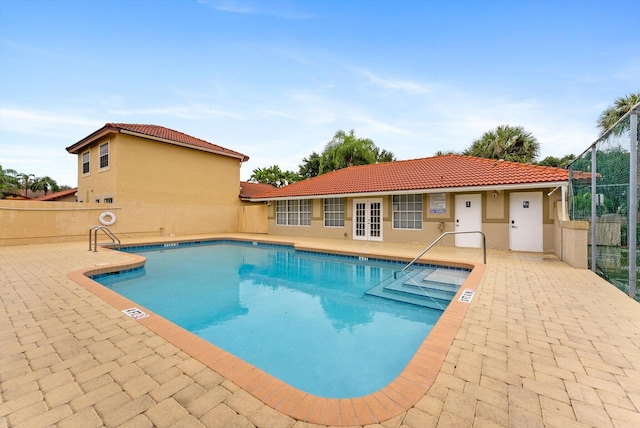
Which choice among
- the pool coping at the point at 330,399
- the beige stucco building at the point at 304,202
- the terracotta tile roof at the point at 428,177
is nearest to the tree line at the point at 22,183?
the beige stucco building at the point at 304,202

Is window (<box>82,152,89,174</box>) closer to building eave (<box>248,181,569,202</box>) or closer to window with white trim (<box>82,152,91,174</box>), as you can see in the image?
window with white trim (<box>82,152,91,174</box>)

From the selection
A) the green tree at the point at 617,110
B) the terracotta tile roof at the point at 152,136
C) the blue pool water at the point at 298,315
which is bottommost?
the blue pool water at the point at 298,315

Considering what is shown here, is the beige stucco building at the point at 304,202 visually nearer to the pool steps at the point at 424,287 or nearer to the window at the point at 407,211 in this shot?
the window at the point at 407,211

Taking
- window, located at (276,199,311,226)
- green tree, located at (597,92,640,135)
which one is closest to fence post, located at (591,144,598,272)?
window, located at (276,199,311,226)

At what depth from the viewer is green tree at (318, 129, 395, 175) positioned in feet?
103

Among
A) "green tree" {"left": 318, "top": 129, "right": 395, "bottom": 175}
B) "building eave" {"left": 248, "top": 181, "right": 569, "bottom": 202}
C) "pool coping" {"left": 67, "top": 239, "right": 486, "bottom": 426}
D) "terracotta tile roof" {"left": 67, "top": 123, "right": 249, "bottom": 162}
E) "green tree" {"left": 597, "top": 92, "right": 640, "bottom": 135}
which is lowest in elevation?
"pool coping" {"left": 67, "top": 239, "right": 486, "bottom": 426}

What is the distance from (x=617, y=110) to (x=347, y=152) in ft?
69.3

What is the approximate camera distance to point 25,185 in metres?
42.1

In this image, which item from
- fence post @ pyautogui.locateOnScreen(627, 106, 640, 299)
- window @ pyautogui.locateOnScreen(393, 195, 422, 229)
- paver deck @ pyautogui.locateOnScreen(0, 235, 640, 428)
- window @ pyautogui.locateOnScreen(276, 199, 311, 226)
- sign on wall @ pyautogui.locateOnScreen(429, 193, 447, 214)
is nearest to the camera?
paver deck @ pyautogui.locateOnScreen(0, 235, 640, 428)

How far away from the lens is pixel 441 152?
92.7 feet

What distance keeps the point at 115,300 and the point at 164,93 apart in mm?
13446

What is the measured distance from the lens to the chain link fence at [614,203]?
4523mm

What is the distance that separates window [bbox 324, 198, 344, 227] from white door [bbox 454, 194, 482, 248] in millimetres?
5720

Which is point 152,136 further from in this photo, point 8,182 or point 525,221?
point 8,182
